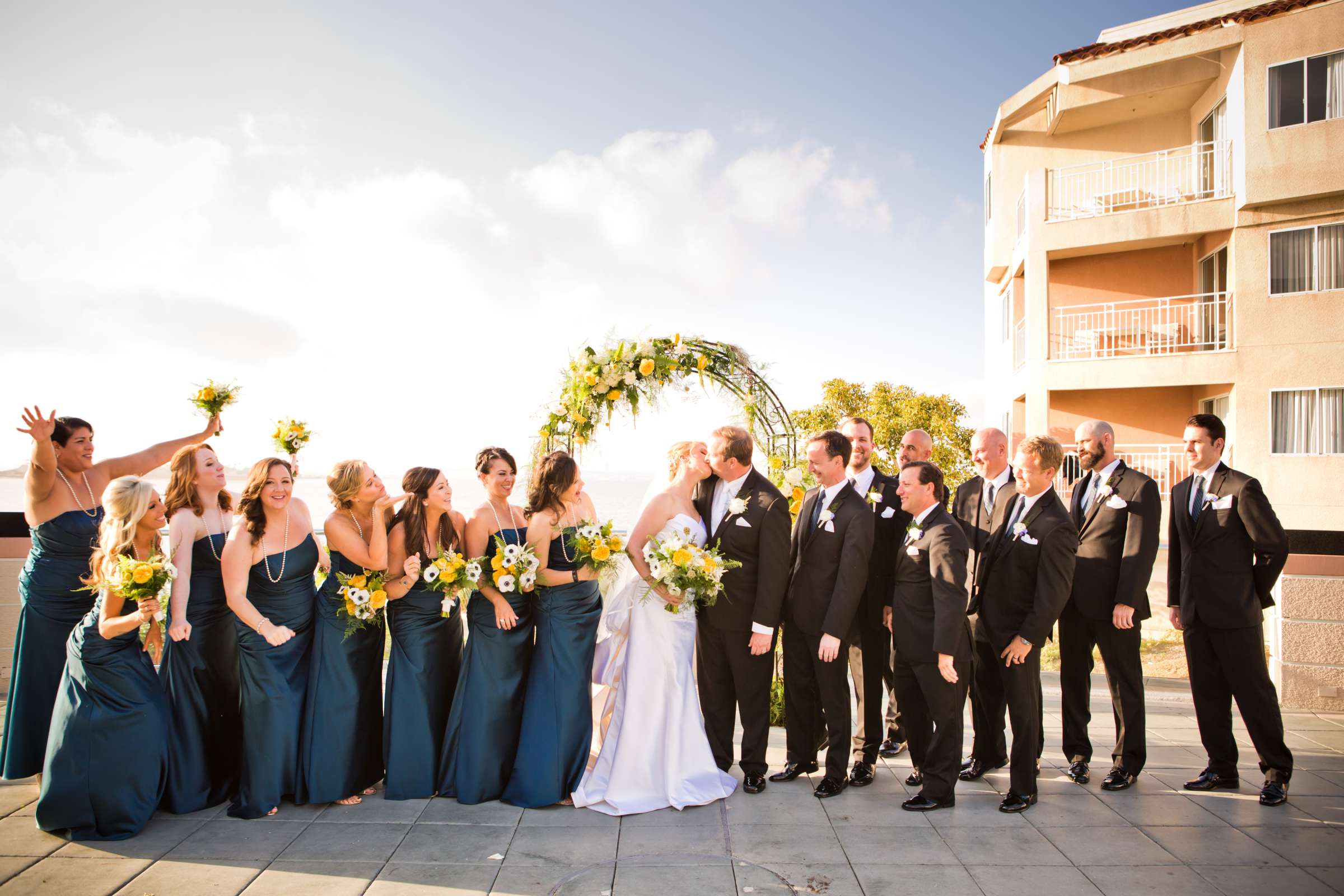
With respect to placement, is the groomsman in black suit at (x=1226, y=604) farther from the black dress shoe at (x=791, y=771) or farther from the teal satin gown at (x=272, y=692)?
the teal satin gown at (x=272, y=692)

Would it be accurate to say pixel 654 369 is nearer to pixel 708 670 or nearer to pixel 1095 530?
pixel 708 670

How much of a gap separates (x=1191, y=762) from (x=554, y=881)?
4.61 metres

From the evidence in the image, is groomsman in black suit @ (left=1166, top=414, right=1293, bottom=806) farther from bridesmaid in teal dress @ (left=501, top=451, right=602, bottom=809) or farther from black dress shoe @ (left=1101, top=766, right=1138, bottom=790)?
bridesmaid in teal dress @ (left=501, top=451, right=602, bottom=809)

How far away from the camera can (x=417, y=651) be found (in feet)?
15.9

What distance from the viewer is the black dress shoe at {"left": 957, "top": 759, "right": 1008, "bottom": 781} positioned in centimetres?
520

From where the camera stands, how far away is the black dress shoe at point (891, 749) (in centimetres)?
571

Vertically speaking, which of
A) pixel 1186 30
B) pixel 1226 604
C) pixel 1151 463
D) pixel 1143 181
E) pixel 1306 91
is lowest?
pixel 1226 604

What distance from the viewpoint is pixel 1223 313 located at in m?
15.2

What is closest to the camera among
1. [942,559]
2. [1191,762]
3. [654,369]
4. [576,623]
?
[942,559]

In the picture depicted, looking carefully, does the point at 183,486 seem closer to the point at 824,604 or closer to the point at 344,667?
the point at 344,667

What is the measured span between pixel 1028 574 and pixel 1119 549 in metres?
0.78

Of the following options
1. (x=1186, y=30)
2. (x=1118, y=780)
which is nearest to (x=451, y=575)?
(x=1118, y=780)

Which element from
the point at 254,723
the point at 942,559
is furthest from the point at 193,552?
the point at 942,559

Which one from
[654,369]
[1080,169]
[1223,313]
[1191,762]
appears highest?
[1080,169]
